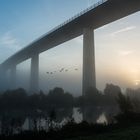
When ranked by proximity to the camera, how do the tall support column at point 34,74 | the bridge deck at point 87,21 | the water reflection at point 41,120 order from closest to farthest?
the water reflection at point 41,120 → the bridge deck at point 87,21 → the tall support column at point 34,74

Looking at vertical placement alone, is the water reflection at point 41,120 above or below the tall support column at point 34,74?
below

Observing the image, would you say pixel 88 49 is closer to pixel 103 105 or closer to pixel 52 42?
pixel 103 105

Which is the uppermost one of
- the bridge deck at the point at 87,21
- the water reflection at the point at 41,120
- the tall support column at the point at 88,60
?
the bridge deck at the point at 87,21

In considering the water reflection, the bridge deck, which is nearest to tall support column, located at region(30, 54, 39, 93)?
the bridge deck

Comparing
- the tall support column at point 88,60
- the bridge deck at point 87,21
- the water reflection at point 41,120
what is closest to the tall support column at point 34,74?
the bridge deck at point 87,21

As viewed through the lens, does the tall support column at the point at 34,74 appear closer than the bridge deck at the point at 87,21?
No

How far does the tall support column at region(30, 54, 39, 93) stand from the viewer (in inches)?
2584

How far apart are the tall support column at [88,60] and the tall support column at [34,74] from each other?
20.9m

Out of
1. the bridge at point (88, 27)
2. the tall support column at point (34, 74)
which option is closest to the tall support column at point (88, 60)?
the bridge at point (88, 27)

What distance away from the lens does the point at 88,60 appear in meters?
46.1

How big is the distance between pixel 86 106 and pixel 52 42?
16.8 m

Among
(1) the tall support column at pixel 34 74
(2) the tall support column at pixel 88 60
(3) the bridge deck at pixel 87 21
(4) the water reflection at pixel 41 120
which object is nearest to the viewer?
(4) the water reflection at pixel 41 120

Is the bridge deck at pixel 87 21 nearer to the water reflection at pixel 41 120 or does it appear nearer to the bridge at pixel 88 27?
the bridge at pixel 88 27

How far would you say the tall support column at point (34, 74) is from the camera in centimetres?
6562
